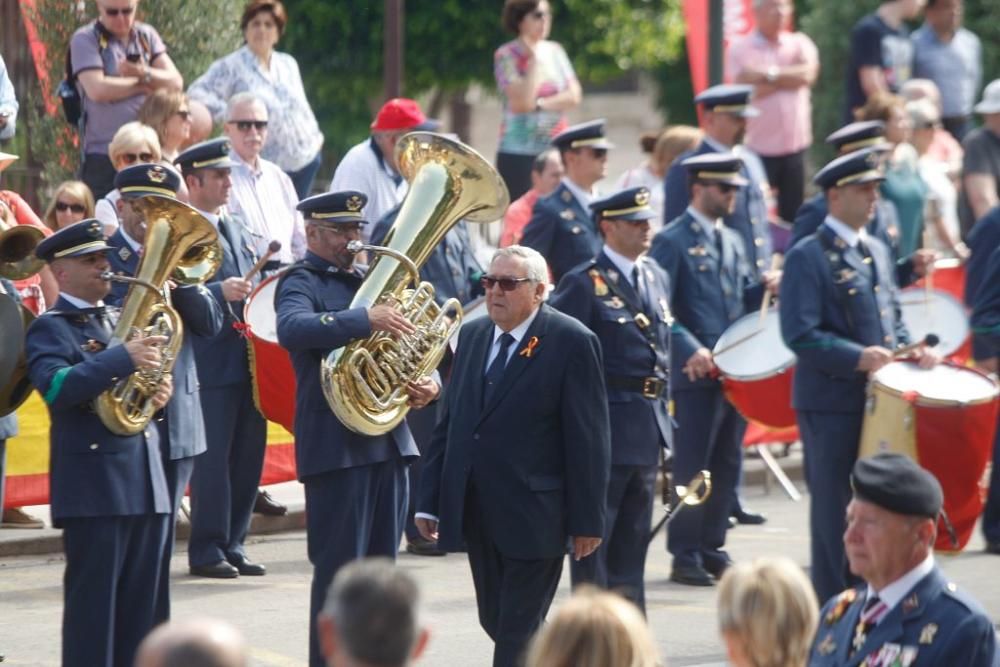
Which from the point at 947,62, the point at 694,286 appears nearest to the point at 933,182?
the point at 947,62

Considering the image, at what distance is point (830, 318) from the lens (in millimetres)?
10000

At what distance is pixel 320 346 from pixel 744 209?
14.6 feet

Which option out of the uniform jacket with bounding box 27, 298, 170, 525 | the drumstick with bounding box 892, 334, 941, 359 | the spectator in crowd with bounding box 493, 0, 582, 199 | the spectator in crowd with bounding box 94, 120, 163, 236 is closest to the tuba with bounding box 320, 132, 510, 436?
the uniform jacket with bounding box 27, 298, 170, 525

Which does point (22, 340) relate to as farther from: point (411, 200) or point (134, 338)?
point (411, 200)

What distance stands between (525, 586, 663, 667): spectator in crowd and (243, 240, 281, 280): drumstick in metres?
5.59

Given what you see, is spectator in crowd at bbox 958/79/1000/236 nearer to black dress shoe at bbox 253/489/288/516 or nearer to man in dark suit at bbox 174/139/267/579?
black dress shoe at bbox 253/489/288/516

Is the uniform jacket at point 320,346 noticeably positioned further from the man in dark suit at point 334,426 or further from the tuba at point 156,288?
the tuba at point 156,288

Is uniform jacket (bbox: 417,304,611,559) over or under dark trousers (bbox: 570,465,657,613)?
over

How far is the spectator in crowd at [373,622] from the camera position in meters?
4.34

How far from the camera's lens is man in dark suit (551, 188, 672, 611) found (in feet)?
A: 30.9

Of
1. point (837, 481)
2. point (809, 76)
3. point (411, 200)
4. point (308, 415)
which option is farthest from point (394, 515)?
point (809, 76)

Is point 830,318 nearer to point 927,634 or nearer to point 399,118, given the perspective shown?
point 399,118

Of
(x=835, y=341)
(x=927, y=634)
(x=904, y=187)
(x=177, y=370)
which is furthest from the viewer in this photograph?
(x=904, y=187)

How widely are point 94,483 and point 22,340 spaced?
0.83 metres
